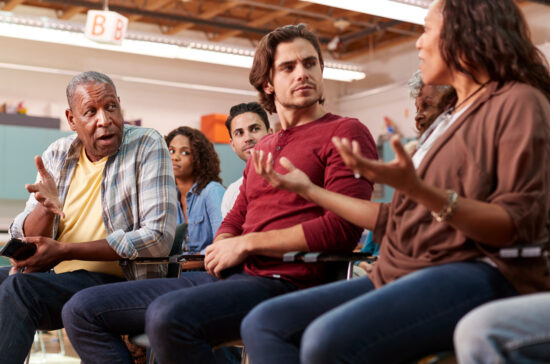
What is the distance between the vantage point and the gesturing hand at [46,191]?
2.23 m

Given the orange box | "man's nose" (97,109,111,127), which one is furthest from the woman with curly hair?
the orange box

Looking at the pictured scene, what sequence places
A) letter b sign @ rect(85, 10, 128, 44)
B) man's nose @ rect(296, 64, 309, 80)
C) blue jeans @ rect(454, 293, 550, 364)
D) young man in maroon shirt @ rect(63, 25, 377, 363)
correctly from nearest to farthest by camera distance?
blue jeans @ rect(454, 293, 550, 364) → young man in maroon shirt @ rect(63, 25, 377, 363) → man's nose @ rect(296, 64, 309, 80) → letter b sign @ rect(85, 10, 128, 44)

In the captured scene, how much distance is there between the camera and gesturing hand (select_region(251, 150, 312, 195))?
160 cm

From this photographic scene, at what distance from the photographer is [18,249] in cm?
225

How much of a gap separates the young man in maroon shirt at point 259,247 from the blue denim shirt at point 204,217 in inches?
48.2

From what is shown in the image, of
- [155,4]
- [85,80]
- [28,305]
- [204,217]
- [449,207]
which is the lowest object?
[28,305]

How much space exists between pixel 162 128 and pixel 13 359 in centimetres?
777

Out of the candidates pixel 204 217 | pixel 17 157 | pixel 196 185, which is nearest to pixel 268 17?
pixel 17 157

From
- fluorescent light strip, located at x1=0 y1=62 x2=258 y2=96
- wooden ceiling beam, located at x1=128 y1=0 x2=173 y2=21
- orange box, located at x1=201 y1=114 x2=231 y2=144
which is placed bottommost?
orange box, located at x1=201 y1=114 x2=231 y2=144

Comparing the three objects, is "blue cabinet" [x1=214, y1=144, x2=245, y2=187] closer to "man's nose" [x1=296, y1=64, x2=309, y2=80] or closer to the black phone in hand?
the black phone in hand

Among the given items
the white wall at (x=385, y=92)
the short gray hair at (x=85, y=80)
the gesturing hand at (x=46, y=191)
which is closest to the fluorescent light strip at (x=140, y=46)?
the white wall at (x=385, y=92)

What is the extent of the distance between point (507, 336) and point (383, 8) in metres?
4.80

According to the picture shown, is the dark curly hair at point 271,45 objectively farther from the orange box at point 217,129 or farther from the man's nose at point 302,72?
the orange box at point 217,129

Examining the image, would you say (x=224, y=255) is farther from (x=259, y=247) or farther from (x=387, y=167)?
(x=387, y=167)
